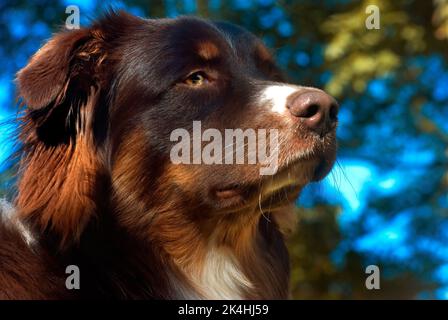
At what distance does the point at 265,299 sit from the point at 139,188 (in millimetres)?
1082

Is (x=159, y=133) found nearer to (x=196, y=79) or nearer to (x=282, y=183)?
(x=196, y=79)

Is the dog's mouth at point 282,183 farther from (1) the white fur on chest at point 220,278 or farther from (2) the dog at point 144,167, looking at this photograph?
(1) the white fur on chest at point 220,278

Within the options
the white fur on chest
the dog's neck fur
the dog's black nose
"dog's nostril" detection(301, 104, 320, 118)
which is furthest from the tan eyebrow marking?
the white fur on chest

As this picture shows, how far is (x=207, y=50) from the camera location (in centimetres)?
393

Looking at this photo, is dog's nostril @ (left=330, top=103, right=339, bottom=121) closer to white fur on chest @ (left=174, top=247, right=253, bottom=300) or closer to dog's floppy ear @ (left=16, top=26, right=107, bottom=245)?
white fur on chest @ (left=174, top=247, right=253, bottom=300)

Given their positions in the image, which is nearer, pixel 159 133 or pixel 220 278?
pixel 159 133

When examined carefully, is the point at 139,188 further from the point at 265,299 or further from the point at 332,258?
the point at 332,258

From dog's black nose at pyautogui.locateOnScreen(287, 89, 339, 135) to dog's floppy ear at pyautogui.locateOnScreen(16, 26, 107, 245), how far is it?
116 cm

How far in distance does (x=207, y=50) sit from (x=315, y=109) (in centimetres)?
86

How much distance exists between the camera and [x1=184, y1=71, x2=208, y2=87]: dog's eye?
386 centimetres

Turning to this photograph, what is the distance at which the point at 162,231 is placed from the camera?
3785mm

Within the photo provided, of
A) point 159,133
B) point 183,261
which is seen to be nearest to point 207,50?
point 159,133
